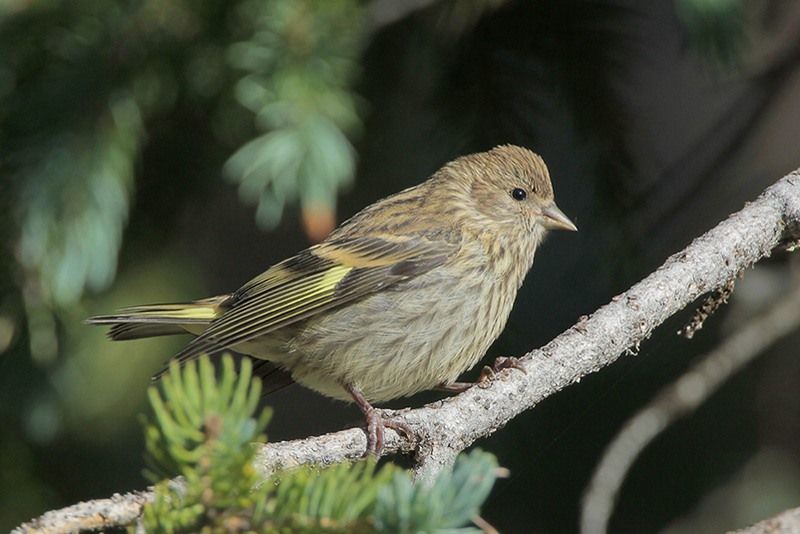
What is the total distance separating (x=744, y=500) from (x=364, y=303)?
1.23 metres

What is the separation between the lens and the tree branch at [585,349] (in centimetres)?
201

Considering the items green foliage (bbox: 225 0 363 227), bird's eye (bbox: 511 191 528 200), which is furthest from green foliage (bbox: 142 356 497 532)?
bird's eye (bbox: 511 191 528 200)

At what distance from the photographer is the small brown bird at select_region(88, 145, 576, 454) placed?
2732 mm

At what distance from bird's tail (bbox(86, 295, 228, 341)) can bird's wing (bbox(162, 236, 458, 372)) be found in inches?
2.4

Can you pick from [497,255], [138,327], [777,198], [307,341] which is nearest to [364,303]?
[307,341]

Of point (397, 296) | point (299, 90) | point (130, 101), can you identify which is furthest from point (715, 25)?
point (130, 101)

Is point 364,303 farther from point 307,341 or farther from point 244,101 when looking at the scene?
point 244,101

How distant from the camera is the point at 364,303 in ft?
9.43

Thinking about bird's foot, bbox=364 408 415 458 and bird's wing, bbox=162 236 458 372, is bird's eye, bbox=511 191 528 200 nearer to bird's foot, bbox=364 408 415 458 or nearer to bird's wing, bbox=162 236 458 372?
bird's wing, bbox=162 236 458 372

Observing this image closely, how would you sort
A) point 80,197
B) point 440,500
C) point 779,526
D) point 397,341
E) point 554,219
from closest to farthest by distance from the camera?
point 440,500 < point 779,526 < point 80,197 < point 397,341 < point 554,219

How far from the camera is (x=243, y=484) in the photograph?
3.42 ft

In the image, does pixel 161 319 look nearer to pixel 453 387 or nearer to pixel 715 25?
pixel 453 387

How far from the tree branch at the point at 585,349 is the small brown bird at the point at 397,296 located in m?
0.55

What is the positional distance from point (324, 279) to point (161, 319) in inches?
18.9
